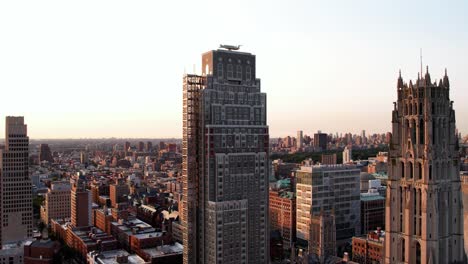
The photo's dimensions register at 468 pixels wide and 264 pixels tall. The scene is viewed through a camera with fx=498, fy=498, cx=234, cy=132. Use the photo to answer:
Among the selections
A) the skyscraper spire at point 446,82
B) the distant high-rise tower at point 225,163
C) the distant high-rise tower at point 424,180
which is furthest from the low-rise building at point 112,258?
the skyscraper spire at point 446,82

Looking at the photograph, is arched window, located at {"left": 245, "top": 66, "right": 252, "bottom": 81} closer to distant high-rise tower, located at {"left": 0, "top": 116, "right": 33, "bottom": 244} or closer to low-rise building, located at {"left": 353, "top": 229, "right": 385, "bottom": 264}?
low-rise building, located at {"left": 353, "top": 229, "right": 385, "bottom": 264}

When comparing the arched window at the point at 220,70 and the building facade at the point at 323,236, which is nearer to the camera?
the arched window at the point at 220,70

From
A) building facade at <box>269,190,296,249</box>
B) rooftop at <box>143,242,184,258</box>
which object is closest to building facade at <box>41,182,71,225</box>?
rooftop at <box>143,242,184,258</box>

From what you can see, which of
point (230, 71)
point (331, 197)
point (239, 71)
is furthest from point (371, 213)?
point (230, 71)

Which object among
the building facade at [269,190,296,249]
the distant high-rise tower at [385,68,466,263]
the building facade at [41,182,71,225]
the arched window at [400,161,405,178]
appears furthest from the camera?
the building facade at [41,182,71,225]

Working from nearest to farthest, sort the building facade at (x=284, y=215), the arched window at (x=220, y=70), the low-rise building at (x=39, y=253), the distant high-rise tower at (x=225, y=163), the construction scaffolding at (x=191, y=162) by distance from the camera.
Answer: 1. the distant high-rise tower at (x=225, y=163)
2. the arched window at (x=220, y=70)
3. the construction scaffolding at (x=191, y=162)
4. the low-rise building at (x=39, y=253)
5. the building facade at (x=284, y=215)

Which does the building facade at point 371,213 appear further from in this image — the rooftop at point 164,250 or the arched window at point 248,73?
the arched window at point 248,73

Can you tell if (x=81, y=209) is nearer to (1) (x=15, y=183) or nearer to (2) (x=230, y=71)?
(1) (x=15, y=183)

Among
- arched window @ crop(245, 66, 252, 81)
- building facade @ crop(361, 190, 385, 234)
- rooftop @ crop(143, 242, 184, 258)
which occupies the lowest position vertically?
rooftop @ crop(143, 242, 184, 258)

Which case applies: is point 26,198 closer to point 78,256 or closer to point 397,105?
point 78,256
